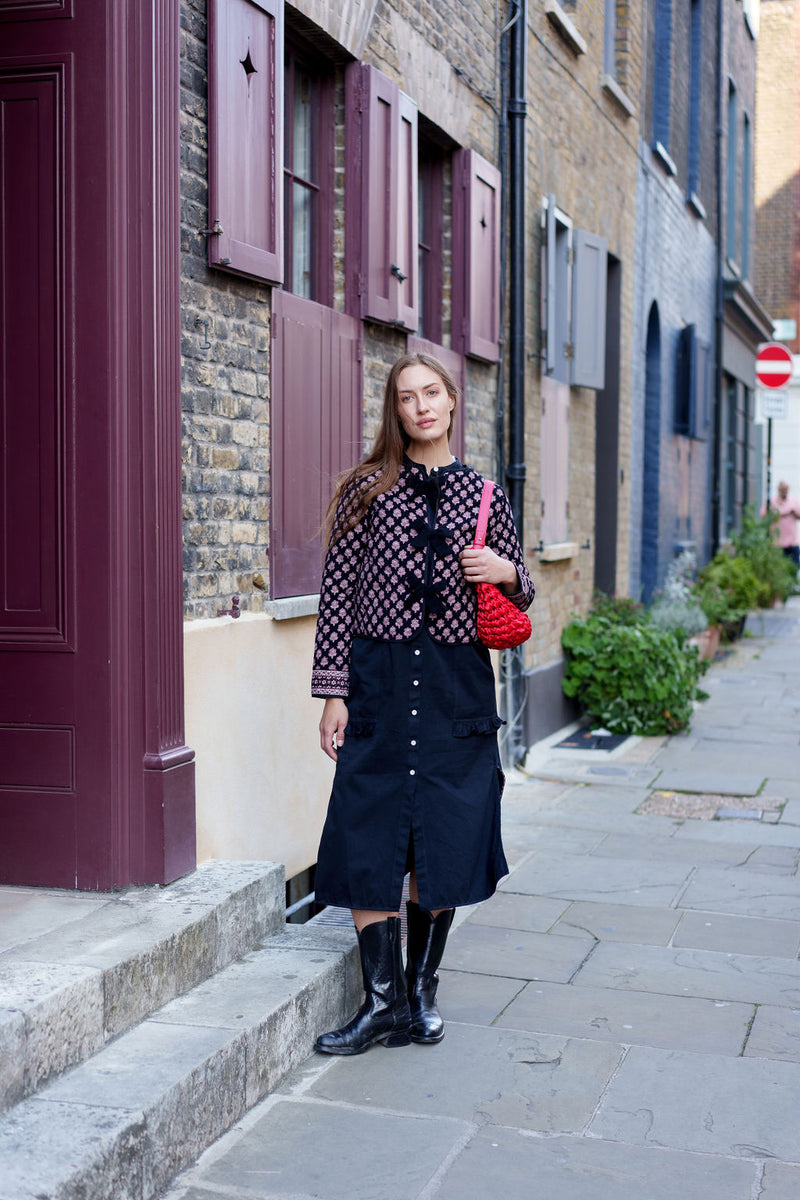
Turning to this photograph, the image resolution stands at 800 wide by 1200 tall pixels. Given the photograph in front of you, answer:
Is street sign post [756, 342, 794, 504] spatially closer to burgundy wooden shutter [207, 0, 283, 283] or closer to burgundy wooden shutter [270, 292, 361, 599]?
burgundy wooden shutter [270, 292, 361, 599]

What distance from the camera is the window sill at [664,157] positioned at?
511 inches

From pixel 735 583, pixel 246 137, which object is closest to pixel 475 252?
pixel 246 137

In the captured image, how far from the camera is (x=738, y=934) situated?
5.11 meters

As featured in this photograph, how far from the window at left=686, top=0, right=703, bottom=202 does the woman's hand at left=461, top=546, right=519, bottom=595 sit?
12486mm

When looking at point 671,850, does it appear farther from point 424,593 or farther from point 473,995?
point 424,593

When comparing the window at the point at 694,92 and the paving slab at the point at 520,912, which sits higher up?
the window at the point at 694,92

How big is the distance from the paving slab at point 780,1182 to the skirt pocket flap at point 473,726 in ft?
4.23

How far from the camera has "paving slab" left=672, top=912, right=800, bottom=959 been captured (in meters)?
4.95

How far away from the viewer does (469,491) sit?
3.89m

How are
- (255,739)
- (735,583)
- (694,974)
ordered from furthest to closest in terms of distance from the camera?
(735,583) < (255,739) < (694,974)

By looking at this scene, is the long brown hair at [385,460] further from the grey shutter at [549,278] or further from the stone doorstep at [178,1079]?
the grey shutter at [549,278]

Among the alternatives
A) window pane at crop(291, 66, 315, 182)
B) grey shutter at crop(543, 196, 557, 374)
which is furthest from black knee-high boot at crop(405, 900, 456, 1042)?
grey shutter at crop(543, 196, 557, 374)

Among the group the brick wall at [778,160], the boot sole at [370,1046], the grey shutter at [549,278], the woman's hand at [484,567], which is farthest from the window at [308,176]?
the brick wall at [778,160]

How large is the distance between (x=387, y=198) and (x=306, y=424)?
1.35 meters
